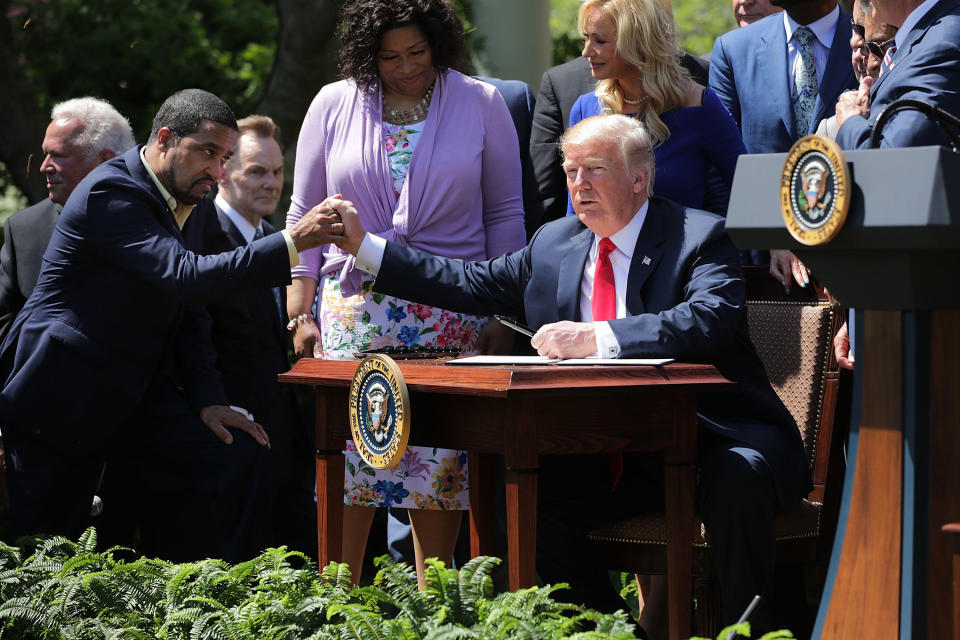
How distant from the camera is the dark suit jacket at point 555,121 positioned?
203 inches

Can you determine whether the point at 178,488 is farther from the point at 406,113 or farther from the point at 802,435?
the point at 802,435

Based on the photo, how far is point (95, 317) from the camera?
488 centimetres

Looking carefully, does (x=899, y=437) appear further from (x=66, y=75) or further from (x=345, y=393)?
(x=66, y=75)

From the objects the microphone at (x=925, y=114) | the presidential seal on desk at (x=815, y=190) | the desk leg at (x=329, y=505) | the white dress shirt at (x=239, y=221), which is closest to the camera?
the presidential seal on desk at (x=815, y=190)

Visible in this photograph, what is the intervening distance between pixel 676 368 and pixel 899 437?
776mm

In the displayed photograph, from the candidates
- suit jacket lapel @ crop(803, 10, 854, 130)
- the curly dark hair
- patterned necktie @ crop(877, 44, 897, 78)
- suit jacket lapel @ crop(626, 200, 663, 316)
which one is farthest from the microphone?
the curly dark hair

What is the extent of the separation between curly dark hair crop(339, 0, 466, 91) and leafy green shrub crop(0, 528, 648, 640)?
1.89 meters

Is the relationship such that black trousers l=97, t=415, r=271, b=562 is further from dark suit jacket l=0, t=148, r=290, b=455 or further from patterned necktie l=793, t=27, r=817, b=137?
patterned necktie l=793, t=27, r=817, b=137

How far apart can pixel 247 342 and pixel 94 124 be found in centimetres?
118

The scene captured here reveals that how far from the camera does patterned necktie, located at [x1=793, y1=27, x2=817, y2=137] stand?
4949 millimetres

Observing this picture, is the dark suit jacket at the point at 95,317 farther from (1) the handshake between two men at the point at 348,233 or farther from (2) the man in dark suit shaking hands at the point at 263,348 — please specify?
(2) the man in dark suit shaking hands at the point at 263,348

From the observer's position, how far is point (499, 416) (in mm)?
3484

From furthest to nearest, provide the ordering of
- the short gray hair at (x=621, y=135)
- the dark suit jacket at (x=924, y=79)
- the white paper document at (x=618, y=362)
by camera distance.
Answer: the short gray hair at (x=621, y=135) < the white paper document at (x=618, y=362) < the dark suit jacket at (x=924, y=79)

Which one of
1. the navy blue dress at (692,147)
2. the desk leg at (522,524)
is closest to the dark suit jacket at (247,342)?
the navy blue dress at (692,147)
